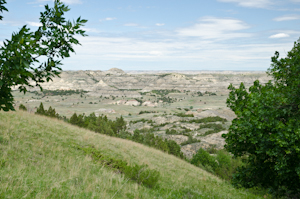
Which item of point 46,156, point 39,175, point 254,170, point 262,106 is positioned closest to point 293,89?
point 262,106

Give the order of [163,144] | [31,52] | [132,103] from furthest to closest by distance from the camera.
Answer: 1. [132,103]
2. [163,144]
3. [31,52]

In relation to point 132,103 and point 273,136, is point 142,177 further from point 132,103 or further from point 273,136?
point 132,103

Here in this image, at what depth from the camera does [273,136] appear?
6.94 metres

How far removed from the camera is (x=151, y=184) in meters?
8.80

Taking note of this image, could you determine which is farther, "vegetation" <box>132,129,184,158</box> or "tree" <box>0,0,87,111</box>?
"vegetation" <box>132,129,184,158</box>

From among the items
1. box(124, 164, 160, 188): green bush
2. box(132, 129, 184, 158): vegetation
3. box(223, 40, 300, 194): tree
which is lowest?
box(132, 129, 184, 158): vegetation

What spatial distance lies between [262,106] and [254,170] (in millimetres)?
3034

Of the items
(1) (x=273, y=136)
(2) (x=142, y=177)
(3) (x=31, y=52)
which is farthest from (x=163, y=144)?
(3) (x=31, y=52)

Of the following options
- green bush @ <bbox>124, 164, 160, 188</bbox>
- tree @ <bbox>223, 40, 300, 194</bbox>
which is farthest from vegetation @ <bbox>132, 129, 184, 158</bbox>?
tree @ <bbox>223, 40, 300, 194</bbox>

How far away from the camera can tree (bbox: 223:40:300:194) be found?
6.88 m

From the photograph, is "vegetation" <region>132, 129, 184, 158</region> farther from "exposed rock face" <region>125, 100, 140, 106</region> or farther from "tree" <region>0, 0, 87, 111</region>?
"exposed rock face" <region>125, 100, 140, 106</region>

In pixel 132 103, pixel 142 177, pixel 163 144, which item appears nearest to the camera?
pixel 142 177

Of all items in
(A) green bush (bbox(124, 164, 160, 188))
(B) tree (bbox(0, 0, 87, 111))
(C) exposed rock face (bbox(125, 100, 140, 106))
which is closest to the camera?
(B) tree (bbox(0, 0, 87, 111))

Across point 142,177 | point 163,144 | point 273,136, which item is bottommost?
point 163,144
